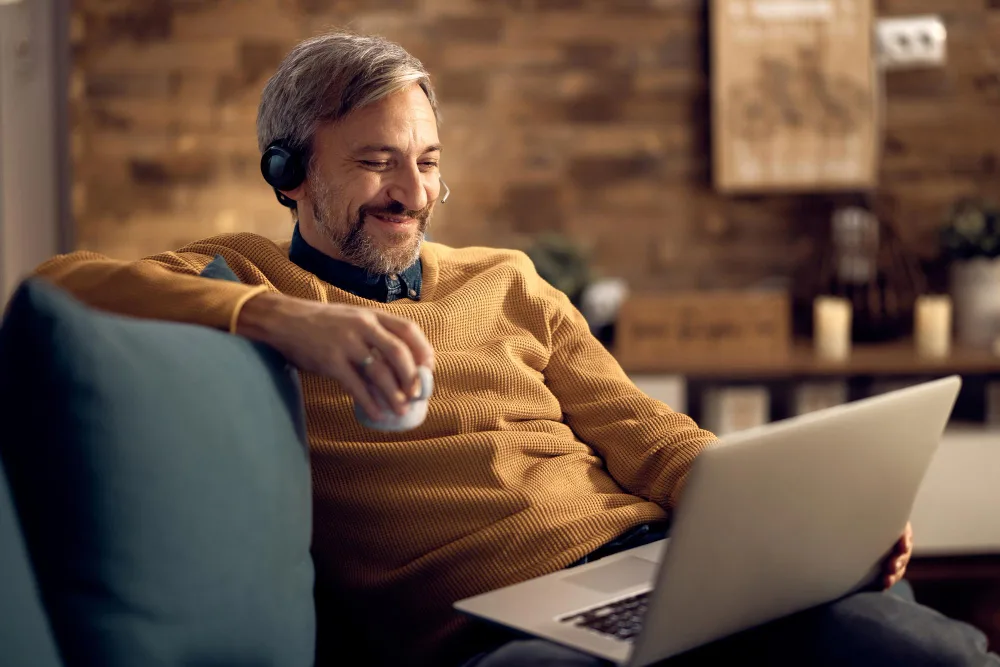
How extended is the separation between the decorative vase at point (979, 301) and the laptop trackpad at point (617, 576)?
223cm

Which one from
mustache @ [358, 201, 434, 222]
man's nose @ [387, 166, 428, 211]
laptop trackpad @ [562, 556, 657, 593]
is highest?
man's nose @ [387, 166, 428, 211]

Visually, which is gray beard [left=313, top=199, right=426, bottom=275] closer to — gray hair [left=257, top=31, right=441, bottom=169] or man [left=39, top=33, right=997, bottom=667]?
man [left=39, top=33, right=997, bottom=667]

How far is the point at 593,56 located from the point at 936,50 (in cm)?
102

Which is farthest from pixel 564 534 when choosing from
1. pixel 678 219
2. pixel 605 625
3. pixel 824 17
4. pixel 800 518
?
pixel 824 17

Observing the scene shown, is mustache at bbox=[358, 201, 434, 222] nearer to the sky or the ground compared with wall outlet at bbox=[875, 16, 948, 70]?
nearer to the ground

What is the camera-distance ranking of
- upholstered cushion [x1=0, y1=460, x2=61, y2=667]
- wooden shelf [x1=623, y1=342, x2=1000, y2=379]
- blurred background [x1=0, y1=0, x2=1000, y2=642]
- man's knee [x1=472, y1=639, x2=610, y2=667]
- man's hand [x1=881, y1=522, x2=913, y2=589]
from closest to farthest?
upholstered cushion [x1=0, y1=460, x2=61, y2=667] → man's knee [x1=472, y1=639, x2=610, y2=667] → man's hand [x1=881, y1=522, x2=913, y2=589] → wooden shelf [x1=623, y1=342, x2=1000, y2=379] → blurred background [x1=0, y1=0, x2=1000, y2=642]

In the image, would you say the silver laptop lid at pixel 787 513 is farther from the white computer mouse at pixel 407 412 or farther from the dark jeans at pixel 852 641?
the white computer mouse at pixel 407 412

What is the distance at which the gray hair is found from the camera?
1.50m

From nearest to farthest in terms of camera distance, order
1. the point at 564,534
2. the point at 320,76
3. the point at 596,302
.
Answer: the point at 564,534, the point at 320,76, the point at 596,302

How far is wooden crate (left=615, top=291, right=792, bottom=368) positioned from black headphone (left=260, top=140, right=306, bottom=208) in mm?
1557

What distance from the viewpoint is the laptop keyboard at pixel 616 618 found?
3.53 feet

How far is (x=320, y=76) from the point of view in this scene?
150 centimetres

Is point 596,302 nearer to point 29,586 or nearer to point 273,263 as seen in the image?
point 273,263

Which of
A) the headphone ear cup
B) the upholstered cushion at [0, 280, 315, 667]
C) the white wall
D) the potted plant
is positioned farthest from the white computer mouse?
the potted plant
